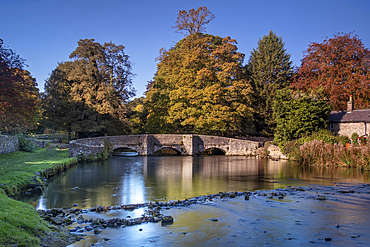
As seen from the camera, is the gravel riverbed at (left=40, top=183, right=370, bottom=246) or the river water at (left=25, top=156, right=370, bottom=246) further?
the river water at (left=25, top=156, right=370, bottom=246)

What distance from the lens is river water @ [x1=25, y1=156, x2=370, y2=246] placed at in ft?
24.6

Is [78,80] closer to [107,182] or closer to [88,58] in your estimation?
[88,58]

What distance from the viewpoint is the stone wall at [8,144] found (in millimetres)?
22391

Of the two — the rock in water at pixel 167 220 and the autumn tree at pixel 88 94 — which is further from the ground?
the autumn tree at pixel 88 94

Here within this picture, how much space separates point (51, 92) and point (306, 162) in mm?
29455

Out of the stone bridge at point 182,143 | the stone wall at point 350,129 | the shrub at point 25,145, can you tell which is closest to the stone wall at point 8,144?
the shrub at point 25,145

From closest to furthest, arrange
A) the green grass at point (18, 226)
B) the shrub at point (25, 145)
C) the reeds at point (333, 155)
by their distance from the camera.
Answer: the green grass at point (18, 226)
the reeds at point (333, 155)
the shrub at point (25, 145)

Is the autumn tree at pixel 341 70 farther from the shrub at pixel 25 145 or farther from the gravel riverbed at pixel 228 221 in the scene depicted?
the shrub at pixel 25 145

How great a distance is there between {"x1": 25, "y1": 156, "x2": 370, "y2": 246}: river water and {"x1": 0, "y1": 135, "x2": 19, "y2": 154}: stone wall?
706 centimetres

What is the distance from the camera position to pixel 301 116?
27328 millimetres

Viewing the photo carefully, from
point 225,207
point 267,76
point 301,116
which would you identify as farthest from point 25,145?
point 267,76

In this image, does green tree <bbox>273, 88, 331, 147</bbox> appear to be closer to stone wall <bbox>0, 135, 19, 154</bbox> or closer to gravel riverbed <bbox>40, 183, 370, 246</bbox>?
gravel riverbed <bbox>40, 183, 370, 246</bbox>

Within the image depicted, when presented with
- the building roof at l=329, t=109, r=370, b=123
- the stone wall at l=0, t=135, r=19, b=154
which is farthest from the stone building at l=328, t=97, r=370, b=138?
the stone wall at l=0, t=135, r=19, b=154

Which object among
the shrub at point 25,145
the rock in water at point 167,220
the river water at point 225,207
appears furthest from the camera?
the shrub at point 25,145
